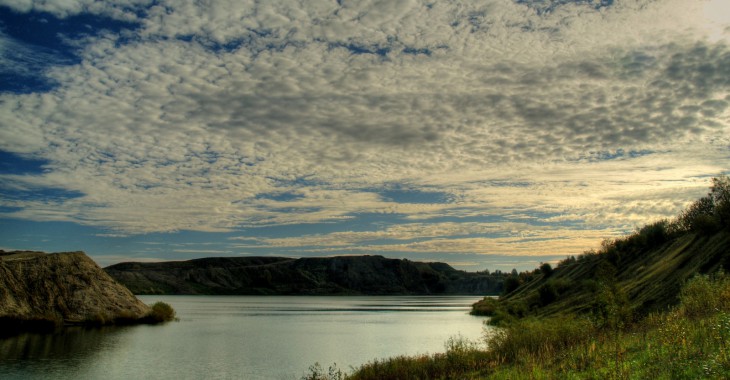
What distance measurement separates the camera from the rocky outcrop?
65.0 meters

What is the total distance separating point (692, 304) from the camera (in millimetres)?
31156

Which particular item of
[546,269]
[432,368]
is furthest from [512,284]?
[432,368]

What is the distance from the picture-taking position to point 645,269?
63438 mm

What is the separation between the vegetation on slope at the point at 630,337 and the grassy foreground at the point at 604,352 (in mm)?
50

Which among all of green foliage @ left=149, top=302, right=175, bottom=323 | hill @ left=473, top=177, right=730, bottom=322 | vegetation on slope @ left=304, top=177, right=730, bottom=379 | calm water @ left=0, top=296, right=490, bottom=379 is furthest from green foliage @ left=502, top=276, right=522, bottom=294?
green foliage @ left=149, top=302, right=175, bottom=323

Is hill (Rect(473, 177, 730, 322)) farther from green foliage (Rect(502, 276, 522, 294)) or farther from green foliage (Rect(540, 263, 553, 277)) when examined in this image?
green foliage (Rect(502, 276, 522, 294))

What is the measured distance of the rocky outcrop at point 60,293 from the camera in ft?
213

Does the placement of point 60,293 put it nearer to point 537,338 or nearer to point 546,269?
point 537,338

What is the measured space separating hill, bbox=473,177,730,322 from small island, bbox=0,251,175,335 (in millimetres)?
57724

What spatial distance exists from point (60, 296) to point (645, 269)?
77599mm

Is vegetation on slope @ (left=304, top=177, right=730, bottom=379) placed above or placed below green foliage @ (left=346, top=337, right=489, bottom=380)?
above

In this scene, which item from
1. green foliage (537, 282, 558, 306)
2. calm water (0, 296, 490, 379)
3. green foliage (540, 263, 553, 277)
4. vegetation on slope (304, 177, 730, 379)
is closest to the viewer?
vegetation on slope (304, 177, 730, 379)

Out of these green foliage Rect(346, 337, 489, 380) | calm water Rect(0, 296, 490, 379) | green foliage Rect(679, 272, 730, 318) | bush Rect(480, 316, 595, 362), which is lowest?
calm water Rect(0, 296, 490, 379)

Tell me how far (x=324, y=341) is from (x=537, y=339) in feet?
102
